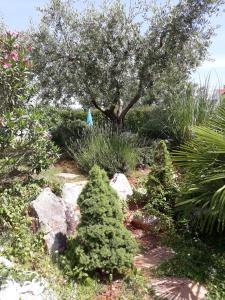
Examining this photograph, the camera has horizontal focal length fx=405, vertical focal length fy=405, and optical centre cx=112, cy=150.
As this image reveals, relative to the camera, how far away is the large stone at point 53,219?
471cm

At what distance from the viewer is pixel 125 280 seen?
4344mm

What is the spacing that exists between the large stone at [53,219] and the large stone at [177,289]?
1.19m

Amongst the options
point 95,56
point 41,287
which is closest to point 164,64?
point 95,56

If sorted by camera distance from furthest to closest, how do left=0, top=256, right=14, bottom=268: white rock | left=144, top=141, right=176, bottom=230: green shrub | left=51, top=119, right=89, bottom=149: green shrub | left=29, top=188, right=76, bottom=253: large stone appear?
left=51, top=119, right=89, bottom=149: green shrub < left=144, top=141, right=176, bottom=230: green shrub < left=29, top=188, right=76, bottom=253: large stone < left=0, top=256, right=14, bottom=268: white rock

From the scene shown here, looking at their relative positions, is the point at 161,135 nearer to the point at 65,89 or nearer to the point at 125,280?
the point at 65,89

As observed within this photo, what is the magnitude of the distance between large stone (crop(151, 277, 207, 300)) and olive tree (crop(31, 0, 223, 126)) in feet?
22.7

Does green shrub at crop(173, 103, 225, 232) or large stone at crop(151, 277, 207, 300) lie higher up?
green shrub at crop(173, 103, 225, 232)

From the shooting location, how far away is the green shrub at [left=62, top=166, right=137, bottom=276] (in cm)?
419

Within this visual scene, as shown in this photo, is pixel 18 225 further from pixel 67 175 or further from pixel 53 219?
pixel 67 175

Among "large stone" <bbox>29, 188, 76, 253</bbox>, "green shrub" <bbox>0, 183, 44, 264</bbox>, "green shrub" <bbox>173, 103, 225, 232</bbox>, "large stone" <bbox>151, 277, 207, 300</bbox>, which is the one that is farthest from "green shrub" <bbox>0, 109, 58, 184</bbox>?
"large stone" <bbox>151, 277, 207, 300</bbox>

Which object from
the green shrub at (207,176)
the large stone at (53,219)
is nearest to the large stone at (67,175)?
the large stone at (53,219)

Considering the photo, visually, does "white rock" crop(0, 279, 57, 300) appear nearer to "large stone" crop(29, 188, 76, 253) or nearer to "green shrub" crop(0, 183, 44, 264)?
"green shrub" crop(0, 183, 44, 264)

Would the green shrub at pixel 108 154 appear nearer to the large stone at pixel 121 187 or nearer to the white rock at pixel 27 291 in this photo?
the large stone at pixel 121 187

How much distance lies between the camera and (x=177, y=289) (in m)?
4.39
